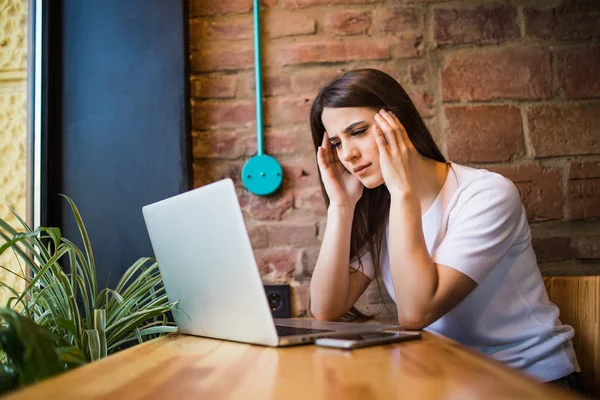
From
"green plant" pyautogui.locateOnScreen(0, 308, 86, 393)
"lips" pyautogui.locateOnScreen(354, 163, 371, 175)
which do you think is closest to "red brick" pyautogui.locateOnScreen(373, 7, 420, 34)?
"lips" pyautogui.locateOnScreen(354, 163, 371, 175)

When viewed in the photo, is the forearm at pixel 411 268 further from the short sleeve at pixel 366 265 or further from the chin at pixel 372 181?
the short sleeve at pixel 366 265

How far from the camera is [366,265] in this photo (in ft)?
4.98

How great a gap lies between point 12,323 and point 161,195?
0.95 metres

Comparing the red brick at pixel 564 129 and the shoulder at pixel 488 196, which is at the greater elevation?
the red brick at pixel 564 129

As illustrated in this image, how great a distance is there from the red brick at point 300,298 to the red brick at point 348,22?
2.50ft

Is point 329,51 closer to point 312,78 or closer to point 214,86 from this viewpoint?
point 312,78

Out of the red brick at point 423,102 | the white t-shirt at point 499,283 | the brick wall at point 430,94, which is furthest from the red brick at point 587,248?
the red brick at point 423,102

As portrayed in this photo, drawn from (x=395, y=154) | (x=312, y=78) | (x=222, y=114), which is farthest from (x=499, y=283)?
(x=222, y=114)

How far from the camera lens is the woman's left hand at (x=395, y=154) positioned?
47.6 inches

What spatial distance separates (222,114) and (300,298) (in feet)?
1.97

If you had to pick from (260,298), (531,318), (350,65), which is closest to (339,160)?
(350,65)

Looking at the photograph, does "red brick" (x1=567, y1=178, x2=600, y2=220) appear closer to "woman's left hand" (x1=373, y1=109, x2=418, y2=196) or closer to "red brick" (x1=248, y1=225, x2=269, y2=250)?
"woman's left hand" (x1=373, y1=109, x2=418, y2=196)

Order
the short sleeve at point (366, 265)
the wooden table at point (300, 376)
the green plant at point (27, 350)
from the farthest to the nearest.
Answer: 1. the short sleeve at point (366, 265)
2. the green plant at point (27, 350)
3. the wooden table at point (300, 376)

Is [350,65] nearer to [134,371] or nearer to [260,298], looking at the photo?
[260,298]
